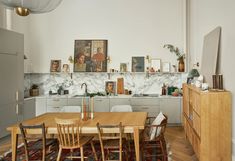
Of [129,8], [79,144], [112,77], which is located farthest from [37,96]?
[79,144]

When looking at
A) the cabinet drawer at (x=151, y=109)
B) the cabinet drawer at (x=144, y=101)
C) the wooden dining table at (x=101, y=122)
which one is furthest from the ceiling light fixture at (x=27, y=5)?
the cabinet drawer at (x=151, y=109)

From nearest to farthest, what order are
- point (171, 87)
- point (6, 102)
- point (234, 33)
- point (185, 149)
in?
point (234, 33) → point (185, 149) → point (6, 102) → point (171, 87)

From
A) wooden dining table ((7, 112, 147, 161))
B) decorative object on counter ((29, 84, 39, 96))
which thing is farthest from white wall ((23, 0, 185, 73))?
wooden dining table ((7, 112, 147, 161))

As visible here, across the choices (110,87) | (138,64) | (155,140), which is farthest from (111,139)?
(138,64)

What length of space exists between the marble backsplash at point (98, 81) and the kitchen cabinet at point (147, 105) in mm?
701

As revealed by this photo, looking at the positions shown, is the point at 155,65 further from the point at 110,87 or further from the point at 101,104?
the point at 101,104

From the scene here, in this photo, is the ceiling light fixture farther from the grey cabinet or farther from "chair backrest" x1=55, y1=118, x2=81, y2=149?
the grey cabinet

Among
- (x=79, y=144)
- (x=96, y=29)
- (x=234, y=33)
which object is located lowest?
(x=79, y=144)

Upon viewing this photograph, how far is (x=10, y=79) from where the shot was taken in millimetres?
6566

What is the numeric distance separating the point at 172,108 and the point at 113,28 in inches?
110

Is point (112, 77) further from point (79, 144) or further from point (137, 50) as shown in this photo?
point (79, 144)

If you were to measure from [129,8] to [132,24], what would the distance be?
0.46 meters

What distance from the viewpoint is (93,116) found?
16.3ft

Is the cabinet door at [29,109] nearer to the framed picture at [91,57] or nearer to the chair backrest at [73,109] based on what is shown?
the framed picture at [91,57]
